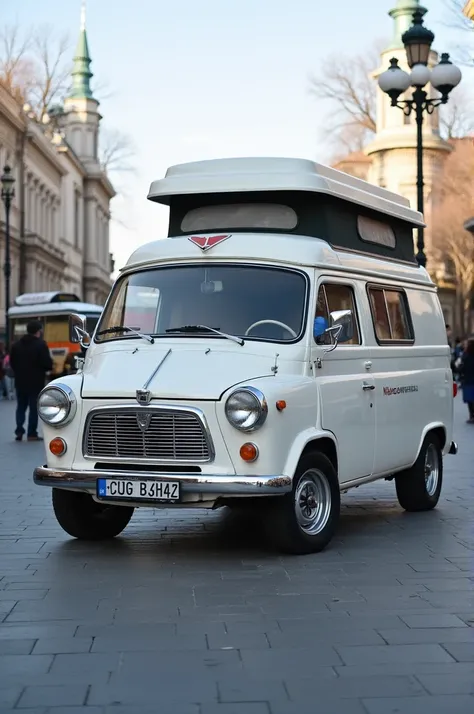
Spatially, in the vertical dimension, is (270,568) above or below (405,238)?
below

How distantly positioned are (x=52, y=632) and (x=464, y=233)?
63.6 meters

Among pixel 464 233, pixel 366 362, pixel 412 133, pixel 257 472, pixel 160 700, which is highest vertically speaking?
pixel 412 133

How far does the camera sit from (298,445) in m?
8.43

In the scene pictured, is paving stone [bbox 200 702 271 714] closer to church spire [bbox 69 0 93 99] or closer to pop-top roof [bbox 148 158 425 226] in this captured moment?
pop-top roof [bbox 148 158 425 226]

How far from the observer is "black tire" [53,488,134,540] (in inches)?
359

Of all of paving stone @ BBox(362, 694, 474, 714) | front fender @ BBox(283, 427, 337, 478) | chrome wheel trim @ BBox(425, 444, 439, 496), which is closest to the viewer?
paving stone @ BBox(362, 694, 474, 714)

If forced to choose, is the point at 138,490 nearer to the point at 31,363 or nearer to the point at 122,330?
the point at 122,330

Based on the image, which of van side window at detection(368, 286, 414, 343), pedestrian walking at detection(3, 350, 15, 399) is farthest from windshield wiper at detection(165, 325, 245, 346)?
pedestrian walking at detection(3, 350, 15, 399)

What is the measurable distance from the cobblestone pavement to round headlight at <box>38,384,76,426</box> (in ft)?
3.02

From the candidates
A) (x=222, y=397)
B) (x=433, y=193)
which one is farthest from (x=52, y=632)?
(x=433, y=193)

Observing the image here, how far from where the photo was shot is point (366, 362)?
9.79 m

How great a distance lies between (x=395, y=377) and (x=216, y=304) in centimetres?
190

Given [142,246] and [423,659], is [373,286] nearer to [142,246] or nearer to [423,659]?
[142,246]

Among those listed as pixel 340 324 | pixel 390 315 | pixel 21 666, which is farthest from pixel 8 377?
pixel 21 666
